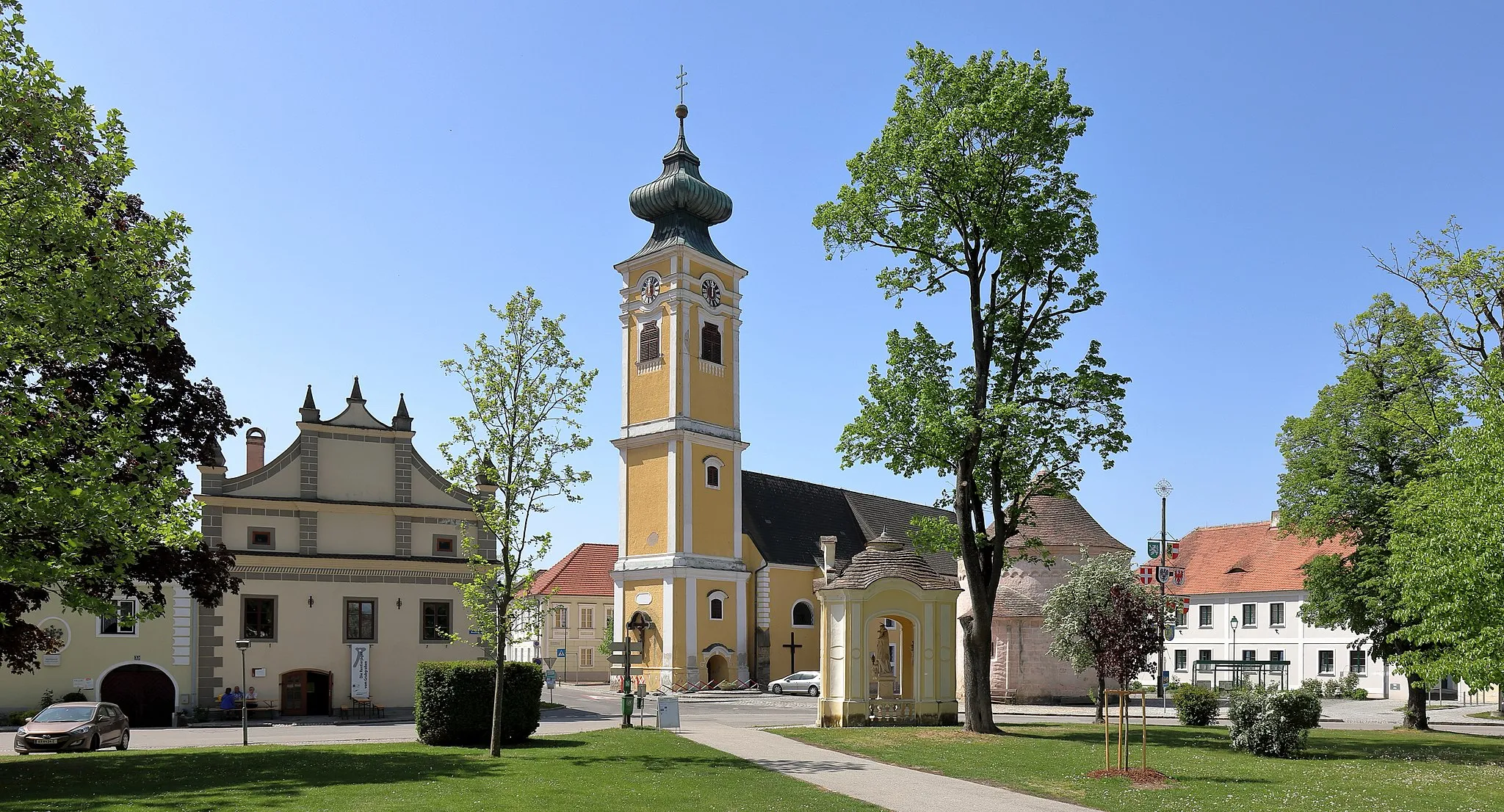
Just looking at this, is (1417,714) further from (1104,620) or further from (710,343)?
(710,343)

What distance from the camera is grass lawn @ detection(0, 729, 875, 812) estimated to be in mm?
15180

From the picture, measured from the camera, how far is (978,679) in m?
27.8

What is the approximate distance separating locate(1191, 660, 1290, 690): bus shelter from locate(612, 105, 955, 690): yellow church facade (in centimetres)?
1621

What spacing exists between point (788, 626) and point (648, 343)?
633 inches

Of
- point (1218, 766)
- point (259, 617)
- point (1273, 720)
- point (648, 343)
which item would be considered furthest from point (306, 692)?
point (1273, 720)

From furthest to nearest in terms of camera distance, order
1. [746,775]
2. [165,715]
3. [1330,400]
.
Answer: [165,715] < [1330,400] < [746,775]

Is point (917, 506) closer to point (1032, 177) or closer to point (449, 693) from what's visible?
point (1032, 177)

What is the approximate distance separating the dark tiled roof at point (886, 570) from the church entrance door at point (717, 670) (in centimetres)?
2463

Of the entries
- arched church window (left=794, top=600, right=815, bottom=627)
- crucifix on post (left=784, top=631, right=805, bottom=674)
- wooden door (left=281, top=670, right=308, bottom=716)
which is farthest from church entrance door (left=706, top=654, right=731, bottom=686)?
wooden door (left=281, top=670, right=308, bottom=716)

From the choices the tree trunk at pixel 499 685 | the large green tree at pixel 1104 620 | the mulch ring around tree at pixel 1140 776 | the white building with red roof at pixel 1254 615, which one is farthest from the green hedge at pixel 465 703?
the white building with red roof at pixel 1254 615

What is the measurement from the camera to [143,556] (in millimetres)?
21188

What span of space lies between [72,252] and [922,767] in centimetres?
1579

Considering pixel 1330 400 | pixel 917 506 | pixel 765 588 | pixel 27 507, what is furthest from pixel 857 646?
pixel 917 506

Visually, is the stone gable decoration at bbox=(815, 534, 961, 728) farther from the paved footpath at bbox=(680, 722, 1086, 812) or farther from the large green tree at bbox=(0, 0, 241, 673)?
the large green tree at bbox=(0, 0, 241, 673)
